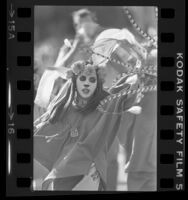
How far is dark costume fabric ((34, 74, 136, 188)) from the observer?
2676mm

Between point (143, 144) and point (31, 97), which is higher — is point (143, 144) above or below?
below

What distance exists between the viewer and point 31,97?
2.69 m

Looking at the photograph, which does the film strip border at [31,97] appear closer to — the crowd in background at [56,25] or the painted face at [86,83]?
the crowd in background at [56,25]

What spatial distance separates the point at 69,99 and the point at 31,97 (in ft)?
0.63

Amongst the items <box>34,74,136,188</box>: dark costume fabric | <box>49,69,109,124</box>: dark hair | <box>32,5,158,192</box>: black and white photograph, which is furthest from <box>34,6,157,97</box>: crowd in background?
<box>34,74,136,188</box>: dark costume fabric

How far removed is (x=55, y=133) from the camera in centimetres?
269

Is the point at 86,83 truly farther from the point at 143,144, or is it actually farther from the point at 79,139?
the point at 143,144

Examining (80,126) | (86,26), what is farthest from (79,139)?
(86,26)

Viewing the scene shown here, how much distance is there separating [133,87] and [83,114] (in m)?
0.29

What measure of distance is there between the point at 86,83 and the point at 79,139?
285 millimetres

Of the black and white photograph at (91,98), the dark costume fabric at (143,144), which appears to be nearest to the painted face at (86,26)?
the black and white photograph at (91,98)

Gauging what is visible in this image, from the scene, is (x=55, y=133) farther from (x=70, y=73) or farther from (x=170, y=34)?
(x=170, y=34)

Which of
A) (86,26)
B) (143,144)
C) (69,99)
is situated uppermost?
(86,26)
